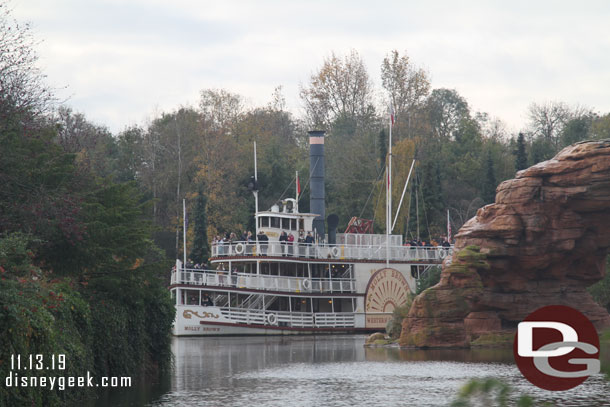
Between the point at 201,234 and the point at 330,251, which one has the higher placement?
the point at 201,234

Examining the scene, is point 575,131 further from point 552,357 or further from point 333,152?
point 552,357

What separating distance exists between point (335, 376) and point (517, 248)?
11506mm

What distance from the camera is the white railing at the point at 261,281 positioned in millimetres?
42281

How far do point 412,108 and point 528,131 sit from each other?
12.9m

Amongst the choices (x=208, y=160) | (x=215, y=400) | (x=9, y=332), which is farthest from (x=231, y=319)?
(x=9, y=332)

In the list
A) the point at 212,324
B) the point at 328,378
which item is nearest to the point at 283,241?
the point at 212,324

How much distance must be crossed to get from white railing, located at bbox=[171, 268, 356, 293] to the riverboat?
0.15 feet

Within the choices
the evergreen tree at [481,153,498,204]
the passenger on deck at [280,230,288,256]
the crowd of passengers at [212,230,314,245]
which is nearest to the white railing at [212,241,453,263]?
the passenger on deck at [280,230,288,256]

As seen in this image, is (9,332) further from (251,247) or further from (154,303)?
(251,247)

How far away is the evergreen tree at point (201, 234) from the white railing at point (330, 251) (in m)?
10.4

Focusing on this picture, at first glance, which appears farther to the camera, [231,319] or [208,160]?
[208,160]

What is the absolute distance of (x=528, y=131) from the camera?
73.1 meters

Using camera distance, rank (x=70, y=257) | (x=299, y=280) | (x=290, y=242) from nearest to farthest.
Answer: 1. (x=70, y=257)
2. (x=290, y=242)
3. (x=299, y=280)

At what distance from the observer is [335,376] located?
23.5 metres
